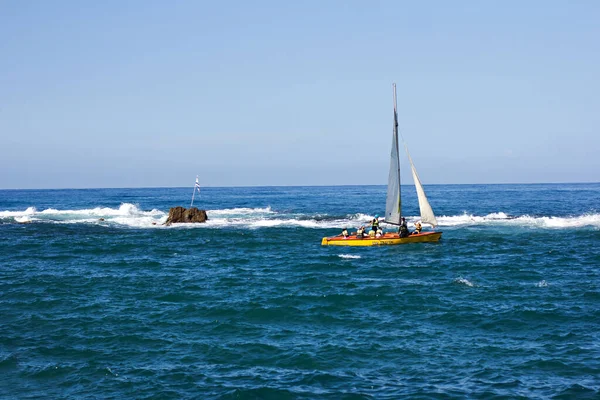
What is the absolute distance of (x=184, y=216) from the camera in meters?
68.2

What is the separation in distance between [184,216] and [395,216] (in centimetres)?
3139

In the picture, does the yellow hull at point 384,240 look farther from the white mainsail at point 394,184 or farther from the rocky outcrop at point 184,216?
the rocky outcrop at point 184,216

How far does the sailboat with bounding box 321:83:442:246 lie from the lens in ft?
147

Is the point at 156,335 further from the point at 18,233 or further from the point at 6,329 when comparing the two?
the point at 18,233

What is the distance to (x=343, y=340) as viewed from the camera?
67.1 feet

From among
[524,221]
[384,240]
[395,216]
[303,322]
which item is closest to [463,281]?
[303,322]

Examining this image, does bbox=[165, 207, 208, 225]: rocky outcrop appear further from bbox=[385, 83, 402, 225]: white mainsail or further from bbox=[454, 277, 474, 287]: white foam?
bbox=[454, 277, 474, 287]: white foam

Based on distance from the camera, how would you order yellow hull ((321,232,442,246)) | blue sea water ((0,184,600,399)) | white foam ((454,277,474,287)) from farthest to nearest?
yellow hull ((321,232,442,246)), white foam ((454,277,474,287)), blue sea water ((0,184,600,399))

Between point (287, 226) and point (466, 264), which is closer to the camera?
point (466, 264)

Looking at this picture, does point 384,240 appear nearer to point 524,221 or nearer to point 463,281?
point 463,281

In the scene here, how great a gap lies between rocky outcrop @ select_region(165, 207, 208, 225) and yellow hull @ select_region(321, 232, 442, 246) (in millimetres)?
27621

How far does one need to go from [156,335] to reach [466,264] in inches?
869

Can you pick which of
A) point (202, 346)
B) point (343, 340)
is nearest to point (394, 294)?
point (343, 340)

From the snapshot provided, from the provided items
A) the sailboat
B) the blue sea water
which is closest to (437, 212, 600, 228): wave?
the blue sea water
